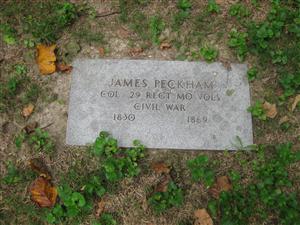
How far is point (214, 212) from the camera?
269 cm

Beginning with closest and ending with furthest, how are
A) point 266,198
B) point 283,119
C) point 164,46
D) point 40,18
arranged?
point 266,198, point 283,119, point 164,46, point 40,18

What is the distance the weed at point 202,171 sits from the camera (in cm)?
277

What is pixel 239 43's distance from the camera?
122 inches

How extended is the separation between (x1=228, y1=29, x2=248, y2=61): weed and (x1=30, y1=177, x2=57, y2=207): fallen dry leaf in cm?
167

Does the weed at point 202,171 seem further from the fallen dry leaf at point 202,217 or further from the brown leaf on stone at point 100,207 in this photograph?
the brown leaf on stone at point 100,207

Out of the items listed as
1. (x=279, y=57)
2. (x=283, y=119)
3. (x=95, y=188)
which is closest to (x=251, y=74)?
(x=279, y=57)

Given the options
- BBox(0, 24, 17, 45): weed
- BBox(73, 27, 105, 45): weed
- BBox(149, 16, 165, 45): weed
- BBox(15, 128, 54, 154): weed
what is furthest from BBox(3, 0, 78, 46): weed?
BBox(15, 128, 54, 154): weed

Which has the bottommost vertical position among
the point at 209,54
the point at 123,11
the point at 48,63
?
the point at 48,63

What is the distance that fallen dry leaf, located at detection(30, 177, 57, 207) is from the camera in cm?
276

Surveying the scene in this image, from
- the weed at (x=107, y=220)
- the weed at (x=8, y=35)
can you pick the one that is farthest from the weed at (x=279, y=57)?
the weed at (x=8, y=35)

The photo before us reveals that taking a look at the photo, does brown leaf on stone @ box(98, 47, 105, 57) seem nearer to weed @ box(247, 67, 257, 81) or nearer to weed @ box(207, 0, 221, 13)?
weed @ box(207, 0, 221, 13)

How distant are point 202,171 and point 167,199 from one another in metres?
0.30

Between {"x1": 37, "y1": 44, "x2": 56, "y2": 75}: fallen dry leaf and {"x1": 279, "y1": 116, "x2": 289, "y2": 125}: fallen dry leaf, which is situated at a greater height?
{"x1": 37, "y1": 44, "x2": 56, "y2": 75}: fallen dry leaf

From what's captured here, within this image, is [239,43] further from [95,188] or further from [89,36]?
[95,188]
